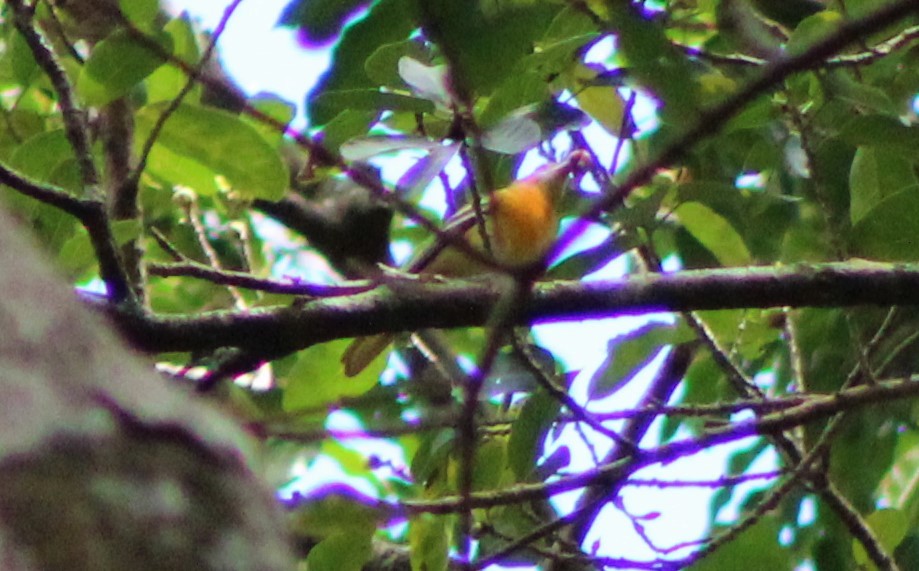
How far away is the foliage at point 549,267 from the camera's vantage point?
1538mm

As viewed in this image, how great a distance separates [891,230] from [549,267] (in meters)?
0.79

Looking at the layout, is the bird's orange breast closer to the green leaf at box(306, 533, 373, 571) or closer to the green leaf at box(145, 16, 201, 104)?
the green leaf at box(145, 16, 201, 104)

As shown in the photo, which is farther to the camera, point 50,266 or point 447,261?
point 447,261

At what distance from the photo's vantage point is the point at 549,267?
1.33 metres

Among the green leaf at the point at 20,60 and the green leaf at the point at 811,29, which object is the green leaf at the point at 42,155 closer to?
the green leaf at the point at 20,60

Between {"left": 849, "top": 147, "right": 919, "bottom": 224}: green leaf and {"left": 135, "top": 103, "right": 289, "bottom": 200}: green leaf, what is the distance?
933 mm

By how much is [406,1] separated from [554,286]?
0.66 metres

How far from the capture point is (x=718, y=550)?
1.95 meters

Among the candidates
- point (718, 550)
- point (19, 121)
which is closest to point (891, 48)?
point (718, 550)

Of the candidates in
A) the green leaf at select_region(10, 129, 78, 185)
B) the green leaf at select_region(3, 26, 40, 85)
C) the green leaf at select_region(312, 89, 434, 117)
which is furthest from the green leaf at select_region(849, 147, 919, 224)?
the green leaf at select_region(3, 26, 40, 85)

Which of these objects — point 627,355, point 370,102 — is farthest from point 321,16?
point 627,355

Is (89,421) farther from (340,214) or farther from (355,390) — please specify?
(340,214)

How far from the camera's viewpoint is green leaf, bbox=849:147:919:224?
1.99m

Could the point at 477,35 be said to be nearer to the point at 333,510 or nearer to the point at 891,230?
the point at 333,510
